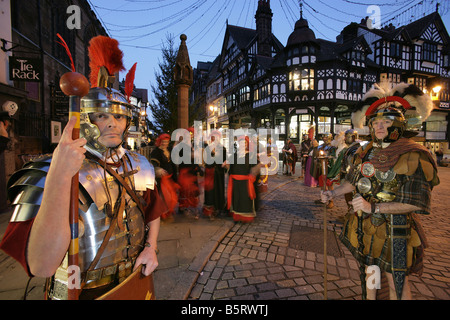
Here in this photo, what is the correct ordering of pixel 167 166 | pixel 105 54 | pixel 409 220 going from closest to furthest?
pixel 105 54 < pixel 409 220 < pixel 167 166

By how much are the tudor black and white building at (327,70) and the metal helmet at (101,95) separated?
24393 millimetres

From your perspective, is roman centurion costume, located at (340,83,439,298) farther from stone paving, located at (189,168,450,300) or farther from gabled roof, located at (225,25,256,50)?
gabled roof, located at (225,25,256,50)

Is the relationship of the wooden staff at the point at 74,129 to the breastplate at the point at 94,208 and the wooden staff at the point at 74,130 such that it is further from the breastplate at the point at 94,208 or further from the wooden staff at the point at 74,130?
the breastplate at the point at 94,208

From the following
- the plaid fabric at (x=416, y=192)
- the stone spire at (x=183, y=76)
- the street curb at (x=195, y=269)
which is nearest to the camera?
the plaid fabric at (x=416, y=192)

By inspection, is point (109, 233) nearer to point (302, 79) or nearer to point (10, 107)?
point (10, 107)

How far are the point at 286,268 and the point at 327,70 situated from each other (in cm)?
2517

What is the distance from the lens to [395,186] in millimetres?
2156

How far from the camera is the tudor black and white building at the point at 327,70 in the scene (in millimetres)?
23203

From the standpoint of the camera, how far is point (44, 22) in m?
9.77

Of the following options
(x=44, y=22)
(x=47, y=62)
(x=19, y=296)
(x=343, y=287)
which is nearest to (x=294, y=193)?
(x=343, y=287)

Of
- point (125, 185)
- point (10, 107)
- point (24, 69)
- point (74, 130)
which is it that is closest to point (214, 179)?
point (125, 185)

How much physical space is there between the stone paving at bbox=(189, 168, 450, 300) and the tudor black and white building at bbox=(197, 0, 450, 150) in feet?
67.2

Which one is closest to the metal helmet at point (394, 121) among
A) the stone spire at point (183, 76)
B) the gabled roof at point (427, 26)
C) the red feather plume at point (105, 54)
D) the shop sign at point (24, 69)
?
the red feather plume at point (105, 54)
